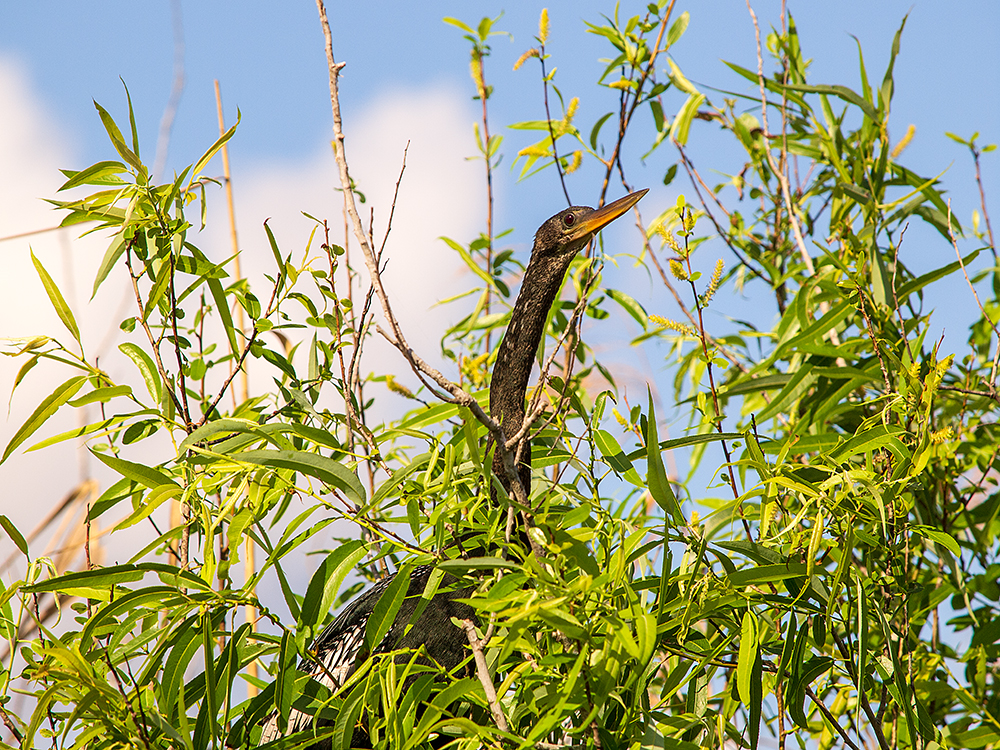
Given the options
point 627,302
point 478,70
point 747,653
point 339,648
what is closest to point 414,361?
point 747,653

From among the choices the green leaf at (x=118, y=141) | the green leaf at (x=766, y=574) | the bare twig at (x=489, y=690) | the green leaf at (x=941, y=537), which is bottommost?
the bare twig at (x=489, y=690)

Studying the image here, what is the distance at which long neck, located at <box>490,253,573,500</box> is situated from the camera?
4.63ft

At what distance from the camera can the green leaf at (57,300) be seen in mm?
1038

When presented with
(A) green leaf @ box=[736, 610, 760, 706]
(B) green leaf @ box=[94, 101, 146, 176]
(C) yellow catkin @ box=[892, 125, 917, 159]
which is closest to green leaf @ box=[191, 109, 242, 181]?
(B) green leaf @ box=[94, 101, 146, 176]

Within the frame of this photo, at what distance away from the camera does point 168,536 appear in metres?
0.82

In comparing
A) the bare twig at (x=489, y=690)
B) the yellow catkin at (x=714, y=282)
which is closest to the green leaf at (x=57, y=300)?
the bare twig at (x=489, y=690)

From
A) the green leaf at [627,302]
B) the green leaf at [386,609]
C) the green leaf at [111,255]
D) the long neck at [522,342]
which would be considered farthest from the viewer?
the green leaf at [627,302]

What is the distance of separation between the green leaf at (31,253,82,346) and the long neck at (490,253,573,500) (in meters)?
0.64

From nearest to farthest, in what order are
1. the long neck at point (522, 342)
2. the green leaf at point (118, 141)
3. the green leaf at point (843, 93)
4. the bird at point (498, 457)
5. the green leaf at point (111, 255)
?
the green leaf at point (118, 141), the green leaf at point (111, 255), the bird at point (498, 457), the long neck at point (522, 342), the green leaf at point (843, 93)

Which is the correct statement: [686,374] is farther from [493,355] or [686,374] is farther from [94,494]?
[94,494]

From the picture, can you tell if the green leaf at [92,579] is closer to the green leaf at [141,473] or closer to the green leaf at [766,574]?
the green leaf at [141,473]

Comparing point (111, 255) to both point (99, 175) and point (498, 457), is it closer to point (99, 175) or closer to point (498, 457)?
point (99, 175)

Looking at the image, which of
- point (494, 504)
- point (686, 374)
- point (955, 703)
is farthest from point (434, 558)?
point (686, 374)

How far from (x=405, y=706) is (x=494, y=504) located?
234 mm
